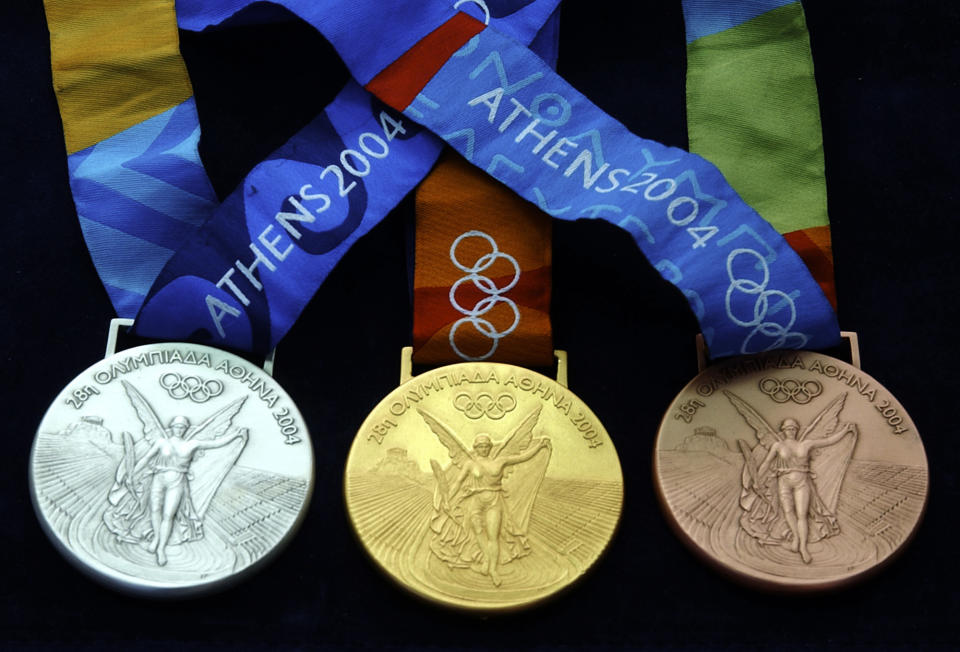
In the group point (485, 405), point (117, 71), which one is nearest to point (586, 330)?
point (485, 405)

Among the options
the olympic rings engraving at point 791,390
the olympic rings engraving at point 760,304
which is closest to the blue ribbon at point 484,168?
the olympic rings engraving at point 760,304

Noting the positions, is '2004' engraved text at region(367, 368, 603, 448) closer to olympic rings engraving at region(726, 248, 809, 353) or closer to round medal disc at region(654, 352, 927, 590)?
round medal disc at region(654, 352, 927, 590)

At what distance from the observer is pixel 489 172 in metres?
3.50

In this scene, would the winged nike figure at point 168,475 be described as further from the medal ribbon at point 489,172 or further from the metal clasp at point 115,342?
the medal ribbon at point 489,172

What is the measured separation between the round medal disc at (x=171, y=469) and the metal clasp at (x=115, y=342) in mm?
55

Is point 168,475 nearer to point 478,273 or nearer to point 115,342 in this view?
point 115,342

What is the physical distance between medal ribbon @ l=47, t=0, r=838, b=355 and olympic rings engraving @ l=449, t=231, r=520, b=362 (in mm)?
205

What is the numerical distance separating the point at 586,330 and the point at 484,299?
316 millimetres

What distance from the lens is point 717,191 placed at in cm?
Result: 338

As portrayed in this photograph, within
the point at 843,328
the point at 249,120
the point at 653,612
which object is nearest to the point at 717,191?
the point at 843,328

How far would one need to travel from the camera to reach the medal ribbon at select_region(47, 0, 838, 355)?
3334mm

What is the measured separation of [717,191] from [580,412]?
2.36ft

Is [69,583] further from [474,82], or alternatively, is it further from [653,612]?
[474,82]

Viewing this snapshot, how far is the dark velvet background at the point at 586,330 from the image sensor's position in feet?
9.99
